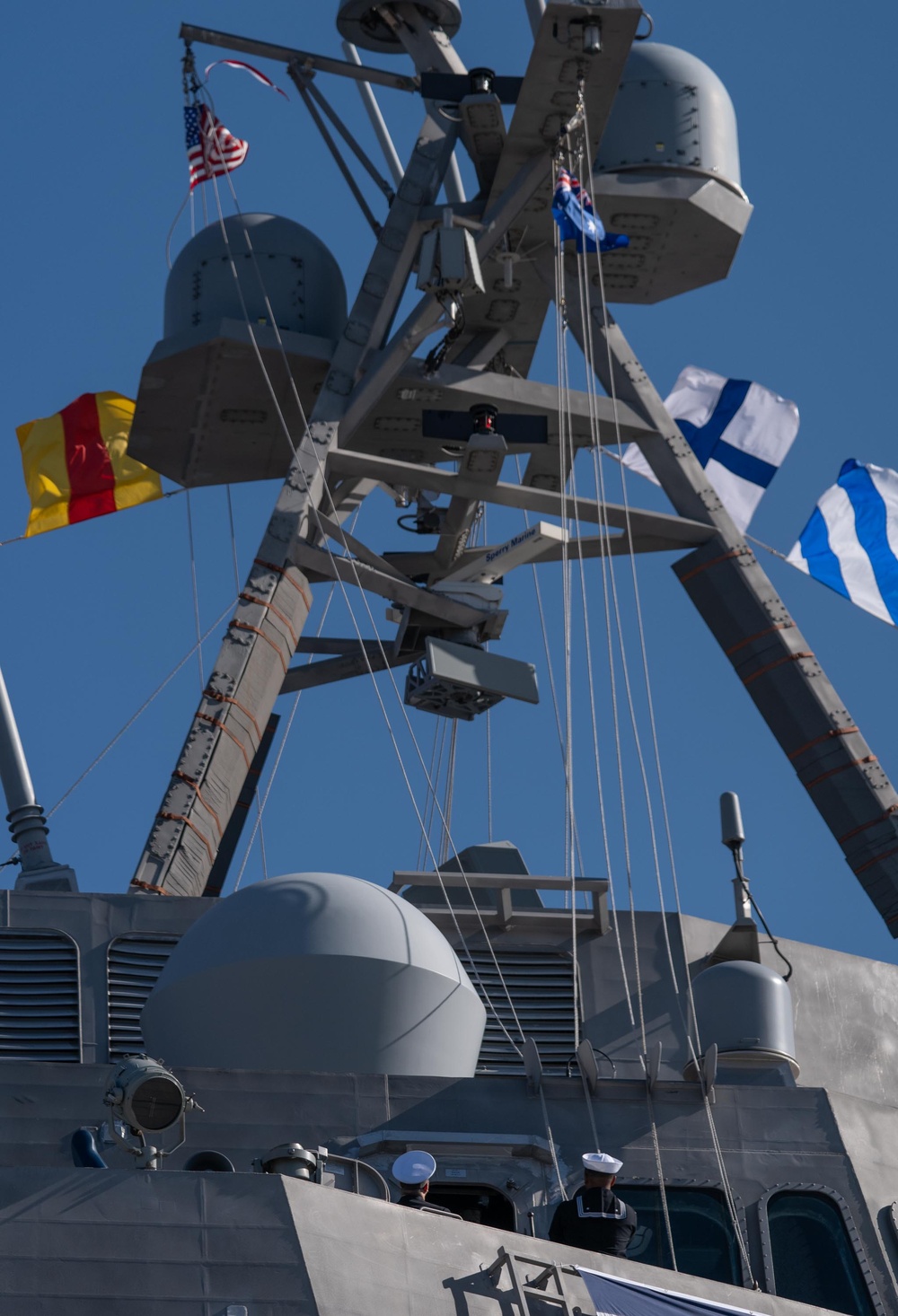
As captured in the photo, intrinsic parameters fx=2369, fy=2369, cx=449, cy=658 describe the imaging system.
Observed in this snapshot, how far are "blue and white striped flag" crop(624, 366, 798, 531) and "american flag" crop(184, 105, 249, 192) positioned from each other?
15.9 feet

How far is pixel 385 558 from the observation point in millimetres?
20641

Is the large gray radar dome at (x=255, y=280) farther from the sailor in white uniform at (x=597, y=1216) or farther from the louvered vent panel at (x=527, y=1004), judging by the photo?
the sailor in white uniform at (x=597, y=1216)

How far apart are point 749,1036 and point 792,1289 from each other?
212 cm

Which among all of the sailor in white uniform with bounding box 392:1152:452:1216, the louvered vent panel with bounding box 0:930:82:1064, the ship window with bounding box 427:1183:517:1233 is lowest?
the sailor in white uniform with bounding box 392:1152:452:1216

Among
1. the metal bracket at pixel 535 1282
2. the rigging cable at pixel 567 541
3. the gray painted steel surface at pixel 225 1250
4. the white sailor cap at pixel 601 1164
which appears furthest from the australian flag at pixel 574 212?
the gray painted steel surface at pixel 225 1250

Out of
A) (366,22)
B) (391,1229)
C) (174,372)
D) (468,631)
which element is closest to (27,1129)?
(391,1229)

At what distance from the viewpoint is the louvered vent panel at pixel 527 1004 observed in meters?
14.8

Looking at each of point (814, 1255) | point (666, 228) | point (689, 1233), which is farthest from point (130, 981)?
point (666, 228)

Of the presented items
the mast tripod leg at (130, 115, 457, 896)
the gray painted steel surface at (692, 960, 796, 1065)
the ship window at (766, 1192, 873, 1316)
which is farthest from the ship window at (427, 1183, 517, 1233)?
the mast tripod leg at (130, 115, 457, 896)

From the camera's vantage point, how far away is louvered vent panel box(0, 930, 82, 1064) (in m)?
14.5

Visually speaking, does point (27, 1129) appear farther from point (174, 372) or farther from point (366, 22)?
point (366, 22)

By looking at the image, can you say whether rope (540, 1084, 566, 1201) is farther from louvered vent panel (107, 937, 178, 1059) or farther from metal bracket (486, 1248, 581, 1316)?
louvered vent panel (107, 937, 178, 1059)

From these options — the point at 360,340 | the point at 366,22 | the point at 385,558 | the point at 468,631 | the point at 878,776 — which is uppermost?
the point at 366,22

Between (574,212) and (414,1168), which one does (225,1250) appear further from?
(574,212)
